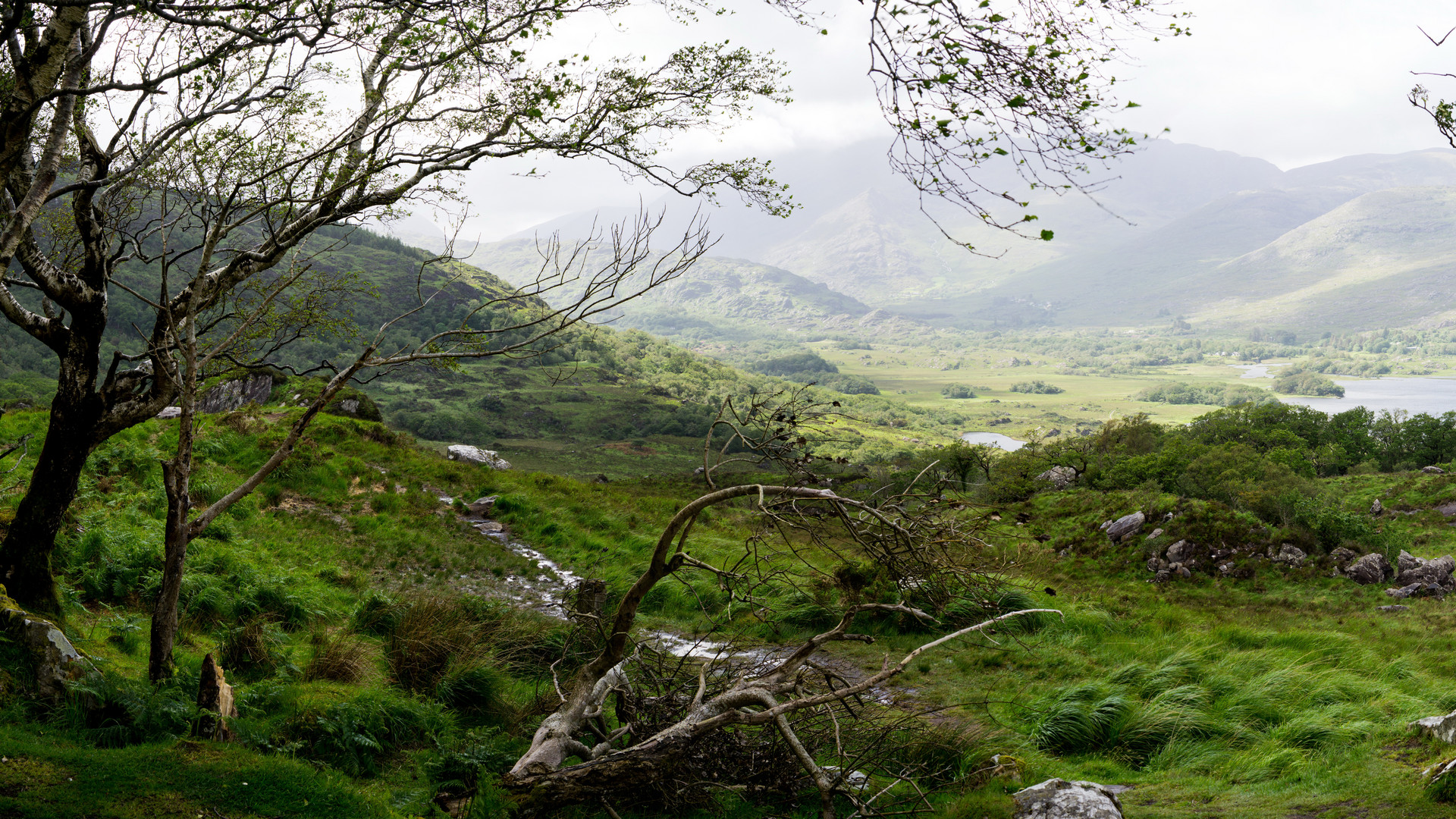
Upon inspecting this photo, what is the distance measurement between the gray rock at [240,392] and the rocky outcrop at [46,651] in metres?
26.3

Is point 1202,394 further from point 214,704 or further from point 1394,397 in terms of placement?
point 214,704

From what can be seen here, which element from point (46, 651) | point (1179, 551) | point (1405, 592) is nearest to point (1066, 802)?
point (46, 651)

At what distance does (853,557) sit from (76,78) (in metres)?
11.1

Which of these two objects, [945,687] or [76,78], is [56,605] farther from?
[945,687]

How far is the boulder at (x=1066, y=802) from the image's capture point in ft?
14.7

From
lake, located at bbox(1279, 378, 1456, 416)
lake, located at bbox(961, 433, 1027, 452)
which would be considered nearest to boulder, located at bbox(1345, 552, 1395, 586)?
lake, located at bbox(1279, 378, 1456, 416)

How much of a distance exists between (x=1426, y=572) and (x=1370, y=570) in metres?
0.71

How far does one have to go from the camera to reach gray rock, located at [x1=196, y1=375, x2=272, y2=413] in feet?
94.5

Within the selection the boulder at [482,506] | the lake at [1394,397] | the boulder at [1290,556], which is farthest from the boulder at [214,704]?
the lake at [1394,397]

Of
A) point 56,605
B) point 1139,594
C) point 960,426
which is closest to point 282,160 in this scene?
point 56,605

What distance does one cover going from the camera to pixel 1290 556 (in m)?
13.2

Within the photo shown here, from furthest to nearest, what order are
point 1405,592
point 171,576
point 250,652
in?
1. point 1405,592
2. point 250,652
3. point 171,576

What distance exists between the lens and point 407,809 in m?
4.85

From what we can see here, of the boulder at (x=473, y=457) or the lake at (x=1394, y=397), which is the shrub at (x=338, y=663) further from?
the lake at (x=1394, y=397)
